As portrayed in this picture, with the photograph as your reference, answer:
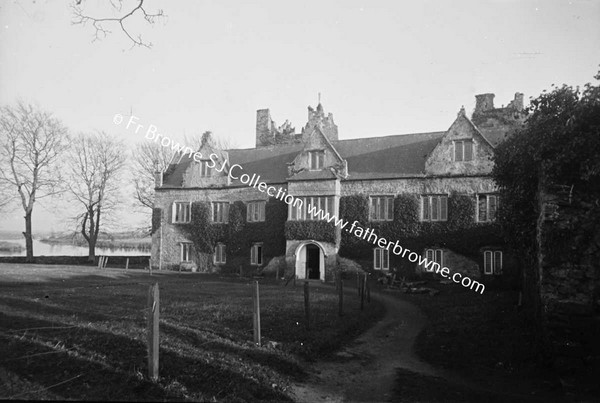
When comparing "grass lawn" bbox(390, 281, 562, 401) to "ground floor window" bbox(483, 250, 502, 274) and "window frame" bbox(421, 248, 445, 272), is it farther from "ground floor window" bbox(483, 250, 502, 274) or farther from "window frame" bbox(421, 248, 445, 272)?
"window frame" bbox(421, 248, 445, 272)

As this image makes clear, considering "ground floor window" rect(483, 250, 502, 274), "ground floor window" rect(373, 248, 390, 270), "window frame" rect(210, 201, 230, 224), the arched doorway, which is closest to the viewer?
"ground floor window" rect(483, 250, 502, 274)

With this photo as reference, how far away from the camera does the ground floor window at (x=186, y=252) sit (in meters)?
36.8

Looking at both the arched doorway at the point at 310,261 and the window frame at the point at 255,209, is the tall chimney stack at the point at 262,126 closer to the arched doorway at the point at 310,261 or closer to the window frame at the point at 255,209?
the window frame at the point at 255,209

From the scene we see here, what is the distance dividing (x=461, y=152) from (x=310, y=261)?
13.7 m

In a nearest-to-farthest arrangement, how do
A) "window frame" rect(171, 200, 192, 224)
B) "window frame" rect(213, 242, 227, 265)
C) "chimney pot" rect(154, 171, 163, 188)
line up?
"window frame" rect(213, 242, 227, 265) → "window frame" rect(171, 200, 192, 224) → "chimney pot" rect(154, 171, 163, 188)

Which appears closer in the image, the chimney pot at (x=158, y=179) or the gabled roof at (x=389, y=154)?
the gabled roof at (x=389, y=154)

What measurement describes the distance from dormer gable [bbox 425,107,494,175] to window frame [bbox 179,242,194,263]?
69.8 feet

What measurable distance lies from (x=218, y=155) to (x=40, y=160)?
56.2 ft

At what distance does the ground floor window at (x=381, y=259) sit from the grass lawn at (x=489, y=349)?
11.6 meters

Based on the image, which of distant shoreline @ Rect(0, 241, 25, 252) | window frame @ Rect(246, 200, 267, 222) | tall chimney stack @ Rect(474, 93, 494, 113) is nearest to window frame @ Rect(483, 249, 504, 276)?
tall chimney stack @ Rect(474, 93, 494, 113)

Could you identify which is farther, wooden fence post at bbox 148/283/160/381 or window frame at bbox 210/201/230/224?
window frame at bbox 210/201/230/224

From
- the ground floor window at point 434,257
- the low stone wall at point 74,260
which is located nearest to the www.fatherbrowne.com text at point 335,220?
the ground floor window at point 434,257

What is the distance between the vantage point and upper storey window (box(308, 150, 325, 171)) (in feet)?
104

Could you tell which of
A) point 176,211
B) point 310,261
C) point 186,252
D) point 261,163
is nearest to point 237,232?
point 186,252
